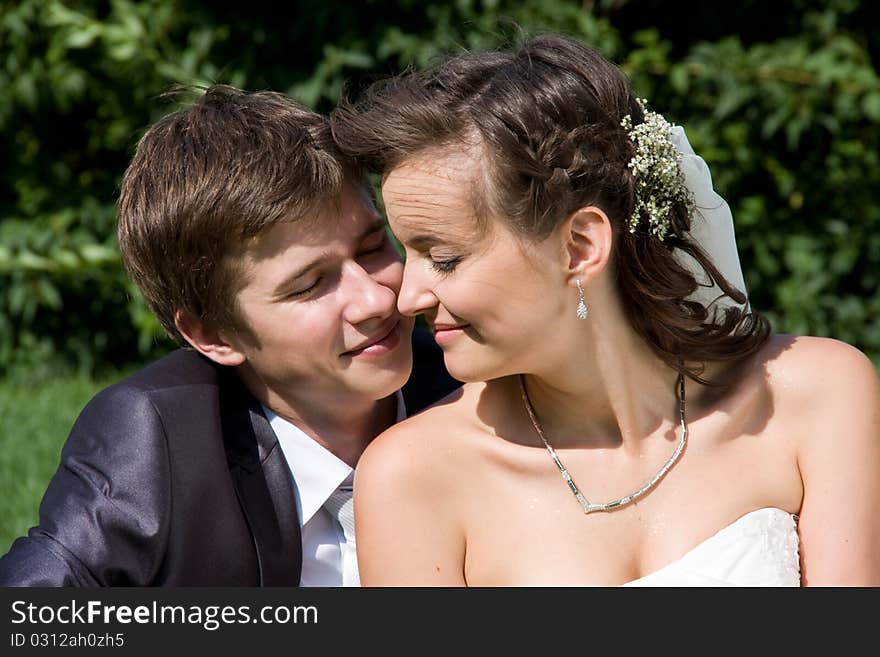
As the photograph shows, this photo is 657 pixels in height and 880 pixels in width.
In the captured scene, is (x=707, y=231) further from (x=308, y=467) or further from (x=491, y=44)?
(x=491, y=44)

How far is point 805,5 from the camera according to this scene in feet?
19.9

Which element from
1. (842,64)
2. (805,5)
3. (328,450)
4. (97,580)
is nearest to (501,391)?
(328,450)

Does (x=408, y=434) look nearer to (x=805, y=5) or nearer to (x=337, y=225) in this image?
(x=337, y=225)

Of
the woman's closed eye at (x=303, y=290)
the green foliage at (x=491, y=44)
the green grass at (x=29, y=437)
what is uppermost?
the woman's closed eye at (x=303, y=290)

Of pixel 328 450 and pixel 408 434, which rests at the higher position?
pixel 408 434

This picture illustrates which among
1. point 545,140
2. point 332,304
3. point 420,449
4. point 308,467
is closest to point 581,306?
point 545,140

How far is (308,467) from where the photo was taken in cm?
330

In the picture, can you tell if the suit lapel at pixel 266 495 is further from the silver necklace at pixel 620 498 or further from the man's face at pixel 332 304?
the silver necklace at pixel 620 498

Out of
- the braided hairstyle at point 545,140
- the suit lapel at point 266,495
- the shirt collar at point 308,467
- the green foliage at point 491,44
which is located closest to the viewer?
the braided hairstyle at point 545,140

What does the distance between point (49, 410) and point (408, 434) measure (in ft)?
A: 11.3

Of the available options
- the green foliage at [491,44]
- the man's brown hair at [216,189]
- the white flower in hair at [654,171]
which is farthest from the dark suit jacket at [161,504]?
the green foliage at [491,44]

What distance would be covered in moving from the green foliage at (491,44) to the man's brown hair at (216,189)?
92.2 inches

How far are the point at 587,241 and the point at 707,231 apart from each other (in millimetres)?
455

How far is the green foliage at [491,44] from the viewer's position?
577 centimetres
